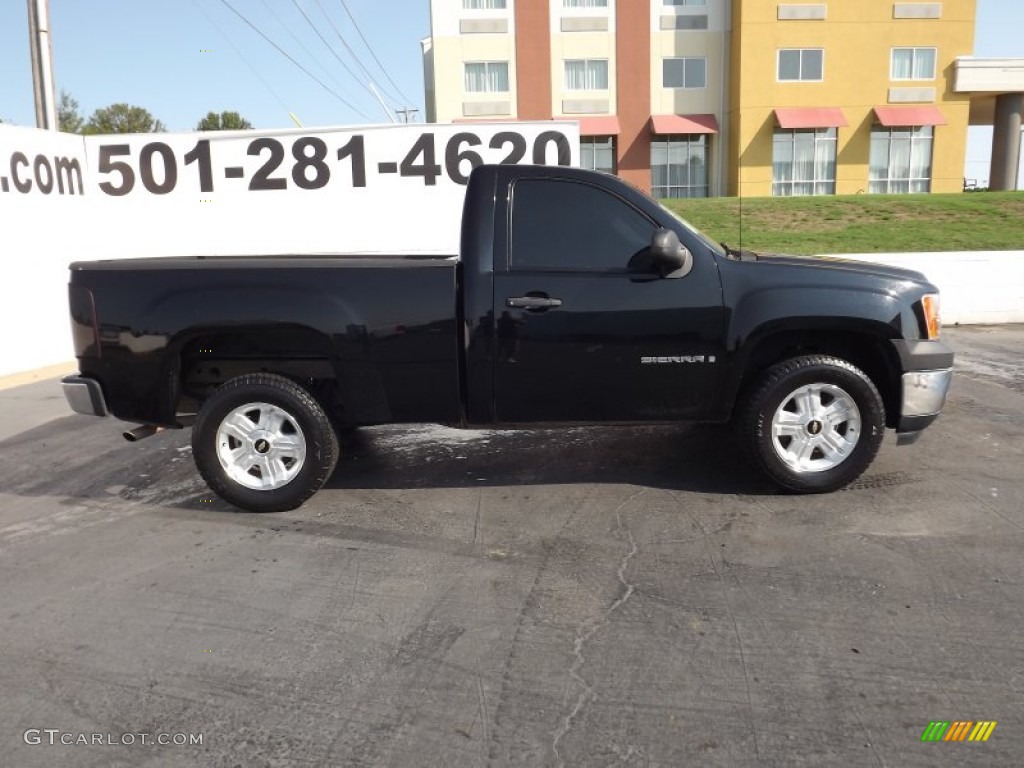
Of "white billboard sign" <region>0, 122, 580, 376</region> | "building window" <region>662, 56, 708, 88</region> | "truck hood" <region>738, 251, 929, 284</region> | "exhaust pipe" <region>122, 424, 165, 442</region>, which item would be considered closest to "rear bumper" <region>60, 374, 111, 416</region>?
"exhaust pipe" <region>122, 424, 165, 442</region>

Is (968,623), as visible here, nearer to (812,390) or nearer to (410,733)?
(812,390)

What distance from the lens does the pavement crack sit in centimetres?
275

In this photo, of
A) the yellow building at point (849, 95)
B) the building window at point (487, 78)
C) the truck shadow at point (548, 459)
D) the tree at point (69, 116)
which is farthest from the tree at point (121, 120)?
the truck shadow at point (548, 459)

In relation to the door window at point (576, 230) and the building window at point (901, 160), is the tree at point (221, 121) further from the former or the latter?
the door window at point (576, 230)

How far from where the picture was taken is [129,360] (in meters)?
4.84

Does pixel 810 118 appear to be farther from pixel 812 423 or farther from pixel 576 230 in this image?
pixel 576 230

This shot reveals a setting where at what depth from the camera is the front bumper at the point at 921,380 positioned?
→ 4809 millimetres

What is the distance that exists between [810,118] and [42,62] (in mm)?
31003

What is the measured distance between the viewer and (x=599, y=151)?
37.1m

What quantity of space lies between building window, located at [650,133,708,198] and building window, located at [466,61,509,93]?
23.4 feet

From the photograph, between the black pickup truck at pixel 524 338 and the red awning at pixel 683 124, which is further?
the red awning at pixel 683 124

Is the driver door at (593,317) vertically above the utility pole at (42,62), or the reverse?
the utility pole at (42,62)

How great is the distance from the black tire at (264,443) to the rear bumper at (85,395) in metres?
0.61

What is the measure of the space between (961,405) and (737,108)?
3115cm
